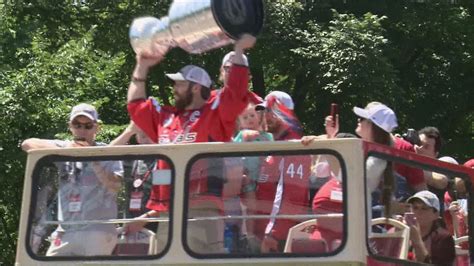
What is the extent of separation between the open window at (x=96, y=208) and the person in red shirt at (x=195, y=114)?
0.05m

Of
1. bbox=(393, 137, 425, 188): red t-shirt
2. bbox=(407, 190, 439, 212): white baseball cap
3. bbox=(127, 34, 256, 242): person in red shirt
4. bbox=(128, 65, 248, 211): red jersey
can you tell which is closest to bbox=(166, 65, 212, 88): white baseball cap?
bbox=(127, 34, 256, 242): person in red shirt

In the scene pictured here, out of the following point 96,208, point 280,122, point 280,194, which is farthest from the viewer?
point 280,122

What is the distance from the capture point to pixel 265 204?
616cm

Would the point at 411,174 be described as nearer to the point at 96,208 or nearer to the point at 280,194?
the point at 280,194

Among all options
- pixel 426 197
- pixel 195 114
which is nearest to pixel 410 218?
pixel 426 197

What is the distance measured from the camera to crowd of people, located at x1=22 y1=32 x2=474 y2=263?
240 inches

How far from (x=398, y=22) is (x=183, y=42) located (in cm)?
1492

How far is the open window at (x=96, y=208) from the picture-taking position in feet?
20.6

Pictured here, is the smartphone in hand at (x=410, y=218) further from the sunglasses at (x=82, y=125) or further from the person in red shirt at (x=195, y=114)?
the sunglasses at (x=82, y=125)

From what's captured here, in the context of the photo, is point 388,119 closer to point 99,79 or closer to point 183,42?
point 183,42

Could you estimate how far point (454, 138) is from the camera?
22.1 meters

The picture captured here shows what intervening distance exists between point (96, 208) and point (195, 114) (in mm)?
782

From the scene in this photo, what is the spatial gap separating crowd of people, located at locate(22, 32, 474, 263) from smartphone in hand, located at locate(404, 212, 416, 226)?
0.03 metres

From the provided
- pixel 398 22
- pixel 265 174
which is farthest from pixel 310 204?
pixel 398 22
